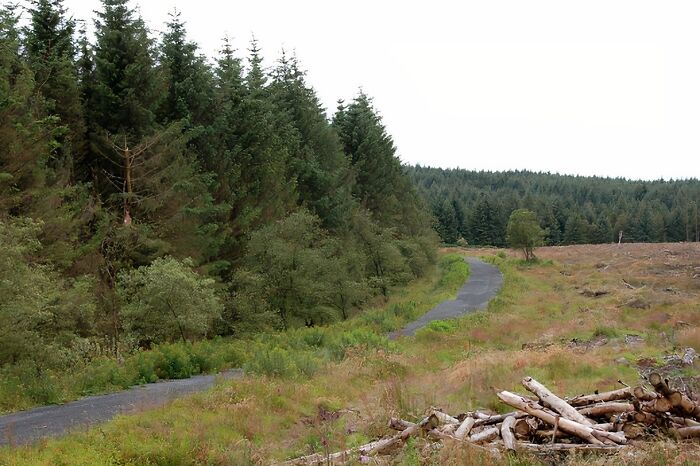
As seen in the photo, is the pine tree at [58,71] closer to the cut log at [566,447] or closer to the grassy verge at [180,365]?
the grassy verge at [180,365]

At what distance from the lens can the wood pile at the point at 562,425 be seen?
731 centimetres

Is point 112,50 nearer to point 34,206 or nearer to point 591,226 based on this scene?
point 34,206

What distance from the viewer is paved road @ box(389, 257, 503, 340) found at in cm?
2869

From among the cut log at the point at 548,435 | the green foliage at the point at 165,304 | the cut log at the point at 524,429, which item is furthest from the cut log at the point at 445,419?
the green foliage at the point at 165,304

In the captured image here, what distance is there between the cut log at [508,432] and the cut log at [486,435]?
0.42 feet

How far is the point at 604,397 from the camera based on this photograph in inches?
343

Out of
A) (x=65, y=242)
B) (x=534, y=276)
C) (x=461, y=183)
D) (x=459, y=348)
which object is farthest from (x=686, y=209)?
(x=65, y=242)

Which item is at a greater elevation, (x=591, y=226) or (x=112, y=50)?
(x=112, y=50)

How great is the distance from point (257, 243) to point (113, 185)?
728cm

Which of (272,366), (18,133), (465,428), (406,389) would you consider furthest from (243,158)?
(465,428)

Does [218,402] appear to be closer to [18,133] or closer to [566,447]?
[566,447]

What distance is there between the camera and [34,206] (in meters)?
19.9

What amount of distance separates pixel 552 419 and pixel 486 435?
3.20 feet

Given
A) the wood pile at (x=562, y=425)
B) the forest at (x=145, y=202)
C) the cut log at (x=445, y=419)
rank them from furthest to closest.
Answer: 1. the forest at (x=145, y=202)
2. the cut log at (x=445, y=419)
3. the wood pile at (x=562, y=425)
